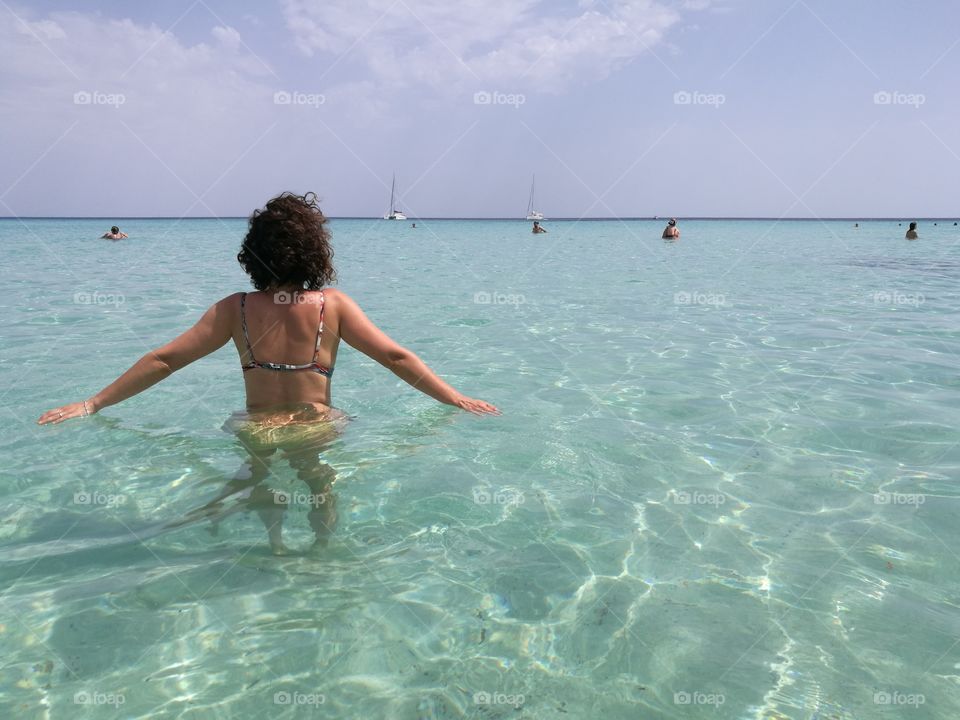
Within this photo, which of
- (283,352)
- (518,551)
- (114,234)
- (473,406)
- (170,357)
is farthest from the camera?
(114,234)

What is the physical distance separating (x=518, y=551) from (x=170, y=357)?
2194 millimetres

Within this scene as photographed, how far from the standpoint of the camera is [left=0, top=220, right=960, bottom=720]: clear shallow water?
2381mm

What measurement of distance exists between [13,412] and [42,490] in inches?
81.8

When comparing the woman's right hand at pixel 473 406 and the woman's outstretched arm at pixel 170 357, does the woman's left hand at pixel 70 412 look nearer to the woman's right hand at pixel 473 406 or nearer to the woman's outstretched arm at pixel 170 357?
the woman's outstretched arm at pixel 170 357

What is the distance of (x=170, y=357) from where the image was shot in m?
3.48

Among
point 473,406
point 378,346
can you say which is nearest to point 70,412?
point 378,346

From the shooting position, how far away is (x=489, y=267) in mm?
21188

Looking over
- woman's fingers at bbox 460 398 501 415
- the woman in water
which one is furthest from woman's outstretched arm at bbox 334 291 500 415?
woman's fingers at bbox 460 398 501 415

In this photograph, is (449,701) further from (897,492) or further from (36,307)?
(36,307)

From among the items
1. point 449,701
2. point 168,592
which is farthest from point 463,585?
point 168,592

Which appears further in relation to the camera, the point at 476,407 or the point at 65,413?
the point at 476,407

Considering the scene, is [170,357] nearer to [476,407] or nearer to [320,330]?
[320,330]

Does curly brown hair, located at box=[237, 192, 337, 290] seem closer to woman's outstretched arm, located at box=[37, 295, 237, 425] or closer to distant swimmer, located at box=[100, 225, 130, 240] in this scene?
woman's outstretched arm, located at box=[37, 295, 237, 425]

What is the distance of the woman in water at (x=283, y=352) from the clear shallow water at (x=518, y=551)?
0.18m
